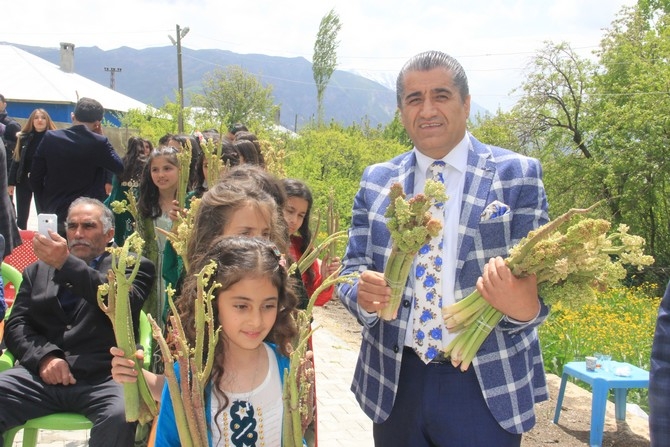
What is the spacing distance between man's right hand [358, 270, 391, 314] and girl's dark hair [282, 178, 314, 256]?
1.70 metres

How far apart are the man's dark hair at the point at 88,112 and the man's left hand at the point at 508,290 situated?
4.49m

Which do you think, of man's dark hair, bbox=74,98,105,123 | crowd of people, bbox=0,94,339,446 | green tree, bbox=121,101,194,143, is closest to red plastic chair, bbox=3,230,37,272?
crowd of people, bbox=0,94,339,446

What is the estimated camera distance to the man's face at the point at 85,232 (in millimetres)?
3287

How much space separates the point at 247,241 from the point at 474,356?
2.72ft

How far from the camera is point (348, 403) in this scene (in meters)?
4.84

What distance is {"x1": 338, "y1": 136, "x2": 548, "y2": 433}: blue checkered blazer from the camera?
2072mm

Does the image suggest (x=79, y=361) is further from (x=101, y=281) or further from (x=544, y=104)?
(x=544, y=104)

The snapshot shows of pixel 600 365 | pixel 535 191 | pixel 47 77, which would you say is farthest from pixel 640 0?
pixel 47 77

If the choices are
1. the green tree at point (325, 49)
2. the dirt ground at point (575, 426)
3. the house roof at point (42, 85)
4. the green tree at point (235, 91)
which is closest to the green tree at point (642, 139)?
the dirt ground at point (575, 426)

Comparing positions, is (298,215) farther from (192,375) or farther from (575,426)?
(575,426)

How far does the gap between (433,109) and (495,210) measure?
38 centimetres

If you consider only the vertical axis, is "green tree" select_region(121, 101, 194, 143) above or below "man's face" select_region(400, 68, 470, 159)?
below

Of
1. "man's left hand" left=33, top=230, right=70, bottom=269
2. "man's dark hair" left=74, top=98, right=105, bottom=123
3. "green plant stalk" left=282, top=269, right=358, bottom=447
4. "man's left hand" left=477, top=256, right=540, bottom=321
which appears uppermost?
"man's dark hair" left=74, top=98, right=105, bottom=123

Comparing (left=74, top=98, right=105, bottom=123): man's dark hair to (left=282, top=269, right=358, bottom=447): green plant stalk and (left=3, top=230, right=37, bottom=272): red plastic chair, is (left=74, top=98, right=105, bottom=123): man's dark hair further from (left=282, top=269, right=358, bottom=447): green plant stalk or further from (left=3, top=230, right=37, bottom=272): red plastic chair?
(left=282, top=269, right=358, bottom=447): green plant stalk
